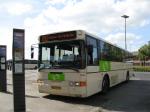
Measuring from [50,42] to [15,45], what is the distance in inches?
216

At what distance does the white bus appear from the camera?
1479 cm

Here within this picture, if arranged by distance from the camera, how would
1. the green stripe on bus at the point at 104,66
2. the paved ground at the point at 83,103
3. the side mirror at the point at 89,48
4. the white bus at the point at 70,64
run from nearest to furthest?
1. the paved ground at the point at 83,103
2. the white bus at the point at 70,64
3. the side mirror at the point at 89,48
4. the green stripe on bus at the point at 104,66

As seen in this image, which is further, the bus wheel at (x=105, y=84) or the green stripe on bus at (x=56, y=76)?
the bus wheel at (x=105, y=84)

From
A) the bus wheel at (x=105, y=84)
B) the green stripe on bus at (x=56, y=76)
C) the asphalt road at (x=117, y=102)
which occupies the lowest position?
the asphalt road at (x=117, y=102)

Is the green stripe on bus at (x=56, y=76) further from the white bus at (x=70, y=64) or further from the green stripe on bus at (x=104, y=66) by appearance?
the green stripe on bus at (x=104, y=66)

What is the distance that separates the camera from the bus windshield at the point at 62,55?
14859 millimetres

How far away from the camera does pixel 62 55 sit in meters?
15.3

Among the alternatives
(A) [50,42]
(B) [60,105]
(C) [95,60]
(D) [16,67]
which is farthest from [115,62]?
(D) [16,67]

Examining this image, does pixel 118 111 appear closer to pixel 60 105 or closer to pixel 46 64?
pixel 60 105

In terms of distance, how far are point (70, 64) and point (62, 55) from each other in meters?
0.63

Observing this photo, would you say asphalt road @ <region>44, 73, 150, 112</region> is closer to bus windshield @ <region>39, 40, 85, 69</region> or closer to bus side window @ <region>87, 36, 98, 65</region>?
bus windshield @ <region>39, 40, 85, 69</region>

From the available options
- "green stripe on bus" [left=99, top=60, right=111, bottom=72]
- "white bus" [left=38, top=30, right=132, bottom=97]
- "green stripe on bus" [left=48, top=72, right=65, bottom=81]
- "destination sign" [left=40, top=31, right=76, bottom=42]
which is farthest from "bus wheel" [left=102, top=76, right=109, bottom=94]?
"destination sign" [left=40, top=31, right=76, bottom=42]

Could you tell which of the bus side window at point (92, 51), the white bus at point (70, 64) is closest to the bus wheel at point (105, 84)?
the white bus at point (70, 64)

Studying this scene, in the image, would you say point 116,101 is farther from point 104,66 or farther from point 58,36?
point 58,36
